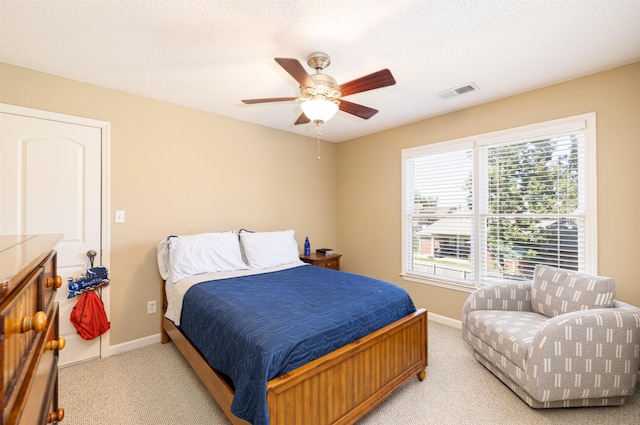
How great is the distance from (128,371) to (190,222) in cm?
150

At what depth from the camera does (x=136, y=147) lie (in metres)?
2.90

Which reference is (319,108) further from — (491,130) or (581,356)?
(581,356)

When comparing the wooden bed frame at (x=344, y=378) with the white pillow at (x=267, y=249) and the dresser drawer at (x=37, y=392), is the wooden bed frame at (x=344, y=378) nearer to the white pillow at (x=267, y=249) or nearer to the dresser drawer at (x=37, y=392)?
the dresser drawer at (x=37, y=392)

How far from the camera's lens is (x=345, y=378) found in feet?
5.62

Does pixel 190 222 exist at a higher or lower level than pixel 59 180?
lower

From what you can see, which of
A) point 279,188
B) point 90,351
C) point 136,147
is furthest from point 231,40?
point 90,351

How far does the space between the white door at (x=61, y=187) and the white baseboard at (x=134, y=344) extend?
0.24ft

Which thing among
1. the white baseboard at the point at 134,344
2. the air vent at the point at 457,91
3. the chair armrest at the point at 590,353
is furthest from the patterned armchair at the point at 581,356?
the white baseboard at the point at 134,344

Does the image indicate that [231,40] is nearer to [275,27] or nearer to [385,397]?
[275,27]

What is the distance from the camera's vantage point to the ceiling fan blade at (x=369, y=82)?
5.91ft

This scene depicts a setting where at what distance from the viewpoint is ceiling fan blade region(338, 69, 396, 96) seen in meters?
1.80

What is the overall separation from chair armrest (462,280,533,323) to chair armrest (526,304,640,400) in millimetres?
720

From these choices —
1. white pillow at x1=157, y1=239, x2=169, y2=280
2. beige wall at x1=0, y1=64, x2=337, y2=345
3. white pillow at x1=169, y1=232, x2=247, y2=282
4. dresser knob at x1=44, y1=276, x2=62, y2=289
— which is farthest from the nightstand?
dresser knob at x1=44, y1=276, x2=62, y2=289

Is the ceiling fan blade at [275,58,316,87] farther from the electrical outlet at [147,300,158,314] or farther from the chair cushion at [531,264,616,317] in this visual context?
the electrical outlet at [147,300,158,314]
